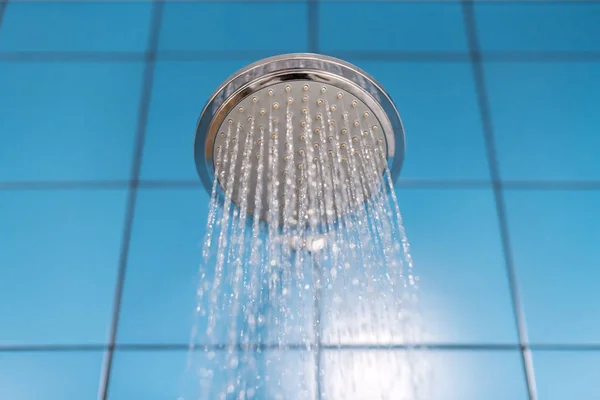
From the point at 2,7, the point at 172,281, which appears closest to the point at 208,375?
the point at 172,281

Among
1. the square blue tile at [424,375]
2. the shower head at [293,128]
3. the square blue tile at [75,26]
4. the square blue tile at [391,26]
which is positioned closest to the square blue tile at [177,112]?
the square blue tile at [75,26]

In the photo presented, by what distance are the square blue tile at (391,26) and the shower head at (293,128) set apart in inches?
21.7

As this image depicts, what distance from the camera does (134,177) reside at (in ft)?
4.06

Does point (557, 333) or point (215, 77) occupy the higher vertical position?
point (215, 77)

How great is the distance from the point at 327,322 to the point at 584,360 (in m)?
0.42

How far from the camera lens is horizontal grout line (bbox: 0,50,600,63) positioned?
1390mm

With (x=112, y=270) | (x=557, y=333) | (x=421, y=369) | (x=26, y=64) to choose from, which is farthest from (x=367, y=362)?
(x=26, y=64)

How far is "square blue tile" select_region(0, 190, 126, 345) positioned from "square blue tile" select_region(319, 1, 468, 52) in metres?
0.58

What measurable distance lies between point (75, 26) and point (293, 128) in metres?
0.80

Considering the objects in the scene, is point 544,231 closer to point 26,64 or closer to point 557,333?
point 557,333

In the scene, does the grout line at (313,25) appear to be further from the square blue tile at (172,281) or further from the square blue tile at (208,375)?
the square blue tile at (208,375)

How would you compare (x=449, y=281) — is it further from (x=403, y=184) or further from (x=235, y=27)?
(x=235, y=27)

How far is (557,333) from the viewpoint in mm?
1073

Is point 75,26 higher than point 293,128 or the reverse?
higher
